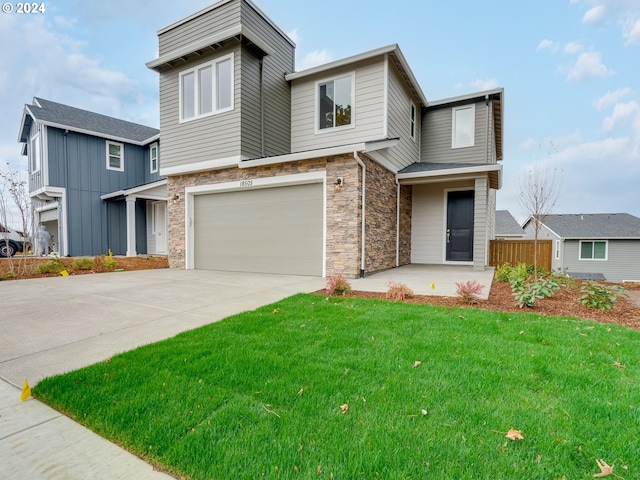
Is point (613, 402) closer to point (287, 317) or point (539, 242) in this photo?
point (287, 317)

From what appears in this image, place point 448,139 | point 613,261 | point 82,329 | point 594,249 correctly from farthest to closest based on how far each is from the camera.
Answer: point 594,249, point 613,261, point 448,139, point 82,329

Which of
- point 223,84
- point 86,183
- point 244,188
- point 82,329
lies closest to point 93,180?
point 86,183

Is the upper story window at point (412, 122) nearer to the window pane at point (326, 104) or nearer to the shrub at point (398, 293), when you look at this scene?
the window pane at point (326, 104)

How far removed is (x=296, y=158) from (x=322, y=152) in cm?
73

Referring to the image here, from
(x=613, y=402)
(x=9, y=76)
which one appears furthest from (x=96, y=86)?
(x=613, y=402)

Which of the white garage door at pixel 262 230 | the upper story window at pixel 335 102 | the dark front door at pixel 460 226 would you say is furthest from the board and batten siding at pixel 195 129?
the dark front door at pixel 460 226

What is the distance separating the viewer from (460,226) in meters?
10.7

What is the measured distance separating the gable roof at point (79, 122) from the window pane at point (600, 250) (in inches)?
1145

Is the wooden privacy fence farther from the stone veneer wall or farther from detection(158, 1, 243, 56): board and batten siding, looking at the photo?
detection(158, 1, 243, 56): board and batten siding

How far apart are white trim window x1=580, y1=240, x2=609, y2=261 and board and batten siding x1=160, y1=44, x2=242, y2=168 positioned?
85.4 ft

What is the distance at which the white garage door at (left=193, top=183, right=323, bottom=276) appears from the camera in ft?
27.1

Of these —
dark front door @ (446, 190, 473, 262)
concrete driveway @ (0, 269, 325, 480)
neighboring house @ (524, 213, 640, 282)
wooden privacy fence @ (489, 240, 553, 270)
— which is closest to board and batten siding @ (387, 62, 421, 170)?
dark front door @ (446, 190, 473, 262)

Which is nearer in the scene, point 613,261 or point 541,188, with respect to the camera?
point 541,188

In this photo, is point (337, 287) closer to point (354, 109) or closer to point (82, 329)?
point (82, 329)
